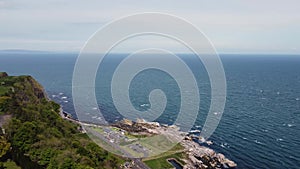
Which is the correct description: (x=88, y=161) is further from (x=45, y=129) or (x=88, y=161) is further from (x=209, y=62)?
(x=209, y=62)

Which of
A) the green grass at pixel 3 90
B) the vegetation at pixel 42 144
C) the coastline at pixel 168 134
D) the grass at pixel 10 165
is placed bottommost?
the coastline at pixel 168 134

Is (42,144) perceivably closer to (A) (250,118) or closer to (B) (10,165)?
(B) (10,165)

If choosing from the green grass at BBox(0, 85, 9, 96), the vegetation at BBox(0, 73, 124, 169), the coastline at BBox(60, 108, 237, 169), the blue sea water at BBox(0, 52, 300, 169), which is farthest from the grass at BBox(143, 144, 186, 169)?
the green grass at BBox(0, 85, 9, 96)

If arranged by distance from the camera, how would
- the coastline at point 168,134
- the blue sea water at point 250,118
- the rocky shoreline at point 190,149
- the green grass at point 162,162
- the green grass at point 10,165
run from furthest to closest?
1. the blue sea water at point 250,118
2. the rocky shoreline at point 190,149
3. the coastline at point 168,134
4. the green grass at point 162,162
5. the green grass at point 10,165

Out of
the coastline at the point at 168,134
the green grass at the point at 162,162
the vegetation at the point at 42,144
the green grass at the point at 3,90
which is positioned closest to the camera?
the vegetation at the point at 42,144

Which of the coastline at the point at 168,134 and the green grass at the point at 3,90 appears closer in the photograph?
the coastline at the point at 168,134

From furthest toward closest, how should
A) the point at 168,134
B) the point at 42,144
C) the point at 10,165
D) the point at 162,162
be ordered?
the point at 168,134
the point at 162,162
the point at 42,144
the point at 10,165

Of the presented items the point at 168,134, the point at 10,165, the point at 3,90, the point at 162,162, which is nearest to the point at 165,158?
the point at 162,162

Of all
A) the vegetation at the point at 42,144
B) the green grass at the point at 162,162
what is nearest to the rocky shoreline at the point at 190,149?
the green grass at the point at 162,162

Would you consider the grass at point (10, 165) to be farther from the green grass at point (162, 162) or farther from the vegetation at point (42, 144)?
the green grass at point (162, 162)

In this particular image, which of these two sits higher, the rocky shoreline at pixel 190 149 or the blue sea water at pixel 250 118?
the blue sea water at pixel 250 118
